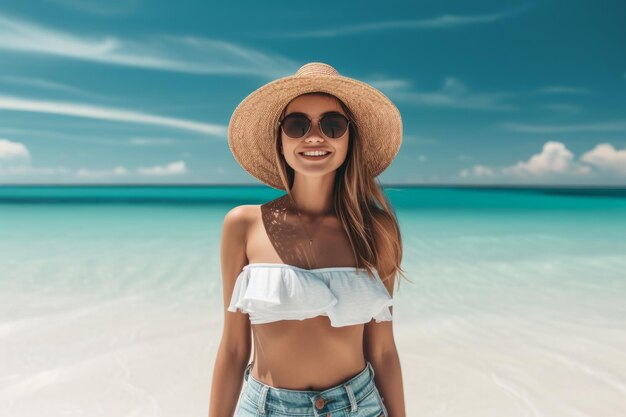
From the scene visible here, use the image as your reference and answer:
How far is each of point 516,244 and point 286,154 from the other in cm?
1284

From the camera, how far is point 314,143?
1777 mm

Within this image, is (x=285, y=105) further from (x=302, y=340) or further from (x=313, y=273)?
(x=302, y=340)

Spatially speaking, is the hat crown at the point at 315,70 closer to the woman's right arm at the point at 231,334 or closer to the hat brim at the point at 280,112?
the hat brim at the point at 280,112

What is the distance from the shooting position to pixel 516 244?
518 inches

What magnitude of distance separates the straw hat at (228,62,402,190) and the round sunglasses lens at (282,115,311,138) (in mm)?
145

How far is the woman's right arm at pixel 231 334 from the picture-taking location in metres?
1.74

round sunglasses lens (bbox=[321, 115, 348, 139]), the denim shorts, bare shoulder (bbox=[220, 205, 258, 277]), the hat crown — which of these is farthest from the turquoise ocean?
the denim shorts

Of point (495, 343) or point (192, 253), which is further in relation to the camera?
point (192, 253)

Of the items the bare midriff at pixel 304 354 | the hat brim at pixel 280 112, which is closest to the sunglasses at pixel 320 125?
the hat brim at pixel 280 112

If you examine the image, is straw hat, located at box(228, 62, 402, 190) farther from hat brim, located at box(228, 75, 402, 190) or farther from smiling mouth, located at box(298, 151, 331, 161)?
smiling mouth, located at box(298, 151, 331, 161)

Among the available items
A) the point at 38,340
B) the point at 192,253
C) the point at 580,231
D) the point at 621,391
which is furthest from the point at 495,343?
the point at 580,231

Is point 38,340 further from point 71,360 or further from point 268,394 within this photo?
point 268,394

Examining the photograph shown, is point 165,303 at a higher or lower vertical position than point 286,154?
lower

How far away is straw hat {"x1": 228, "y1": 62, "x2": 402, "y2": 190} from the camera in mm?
1852
